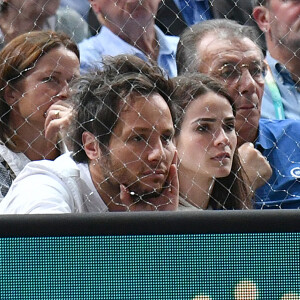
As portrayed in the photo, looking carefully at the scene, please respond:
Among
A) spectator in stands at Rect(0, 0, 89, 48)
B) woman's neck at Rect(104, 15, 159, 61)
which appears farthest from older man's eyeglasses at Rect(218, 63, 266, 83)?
spectator in stands at Rect(0, 0, 89, 48)

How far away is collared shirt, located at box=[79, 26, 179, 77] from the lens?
90.4 inches

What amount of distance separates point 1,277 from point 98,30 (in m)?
0.98

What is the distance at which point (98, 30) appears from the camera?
232 cm

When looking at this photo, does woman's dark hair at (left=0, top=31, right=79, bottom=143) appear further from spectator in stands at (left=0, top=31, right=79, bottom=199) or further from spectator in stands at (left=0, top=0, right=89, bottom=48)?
spectator in stands at (left=0, top=0, right=89, bottom=48)

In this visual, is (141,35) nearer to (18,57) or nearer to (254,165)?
(18,57)

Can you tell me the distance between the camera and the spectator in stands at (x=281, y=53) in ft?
7.59

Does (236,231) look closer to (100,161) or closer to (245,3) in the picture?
(100,161)

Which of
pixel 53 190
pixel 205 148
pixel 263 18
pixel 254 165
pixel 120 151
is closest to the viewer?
pixel 53 190

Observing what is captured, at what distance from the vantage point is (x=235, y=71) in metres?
2.25

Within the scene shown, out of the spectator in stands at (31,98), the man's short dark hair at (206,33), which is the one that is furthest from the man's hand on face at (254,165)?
the spectator in stands at (31,98)

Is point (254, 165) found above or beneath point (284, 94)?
beneath

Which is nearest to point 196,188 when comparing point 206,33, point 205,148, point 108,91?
point 205,148

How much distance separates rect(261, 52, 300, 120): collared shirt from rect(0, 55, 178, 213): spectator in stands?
0.52 meters

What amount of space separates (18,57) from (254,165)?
0.72 meters
